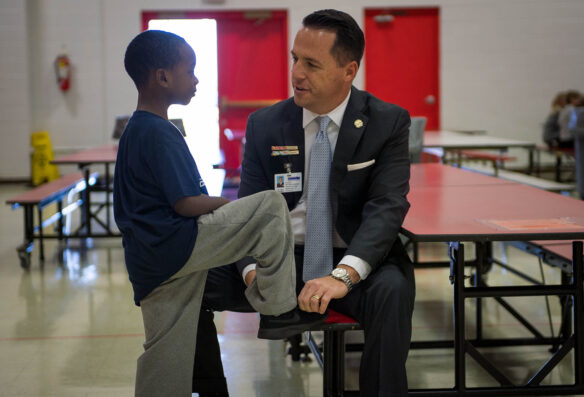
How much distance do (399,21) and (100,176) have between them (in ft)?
16.3

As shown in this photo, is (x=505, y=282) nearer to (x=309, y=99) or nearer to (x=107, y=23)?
(x=309, y=99)

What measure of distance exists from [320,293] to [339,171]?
41 cm

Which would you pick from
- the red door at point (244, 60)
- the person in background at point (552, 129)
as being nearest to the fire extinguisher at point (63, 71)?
the red door at point (244, 60)

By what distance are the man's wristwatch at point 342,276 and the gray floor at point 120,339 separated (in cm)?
86

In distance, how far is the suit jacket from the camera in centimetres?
217

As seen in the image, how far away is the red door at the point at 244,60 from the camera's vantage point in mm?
10125

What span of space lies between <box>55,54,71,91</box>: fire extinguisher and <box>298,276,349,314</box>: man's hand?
860 centimetres

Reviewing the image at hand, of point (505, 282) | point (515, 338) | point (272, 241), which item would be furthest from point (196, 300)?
point (505, 282)

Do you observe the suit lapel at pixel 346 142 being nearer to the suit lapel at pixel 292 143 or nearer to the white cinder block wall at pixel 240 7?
the suit lapel at pixel 292 143

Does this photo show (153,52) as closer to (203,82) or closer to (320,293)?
(320,293)

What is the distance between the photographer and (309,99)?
88.1 inches

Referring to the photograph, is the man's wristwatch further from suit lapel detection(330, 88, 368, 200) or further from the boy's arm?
the boy's arm

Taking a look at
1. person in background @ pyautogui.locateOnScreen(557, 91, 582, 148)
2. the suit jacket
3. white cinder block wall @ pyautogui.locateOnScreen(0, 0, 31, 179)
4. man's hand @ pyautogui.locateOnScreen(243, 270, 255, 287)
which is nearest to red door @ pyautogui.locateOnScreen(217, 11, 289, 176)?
white cinder block wall @ pyautogui.locateOnScreen(0, 0, 31, 179)

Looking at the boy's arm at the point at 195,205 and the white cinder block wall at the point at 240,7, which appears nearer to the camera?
the boy's arm at the point at 195,205
